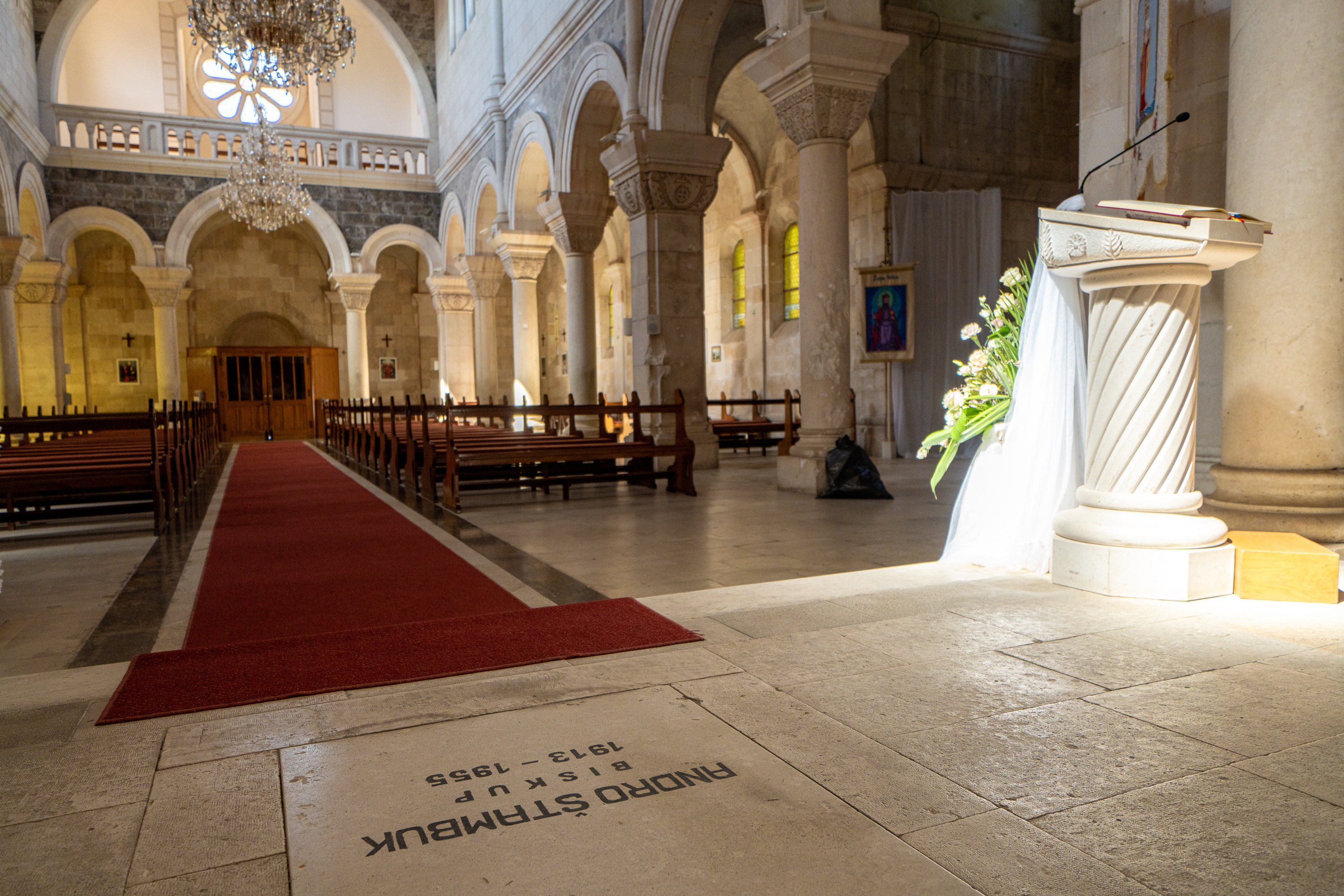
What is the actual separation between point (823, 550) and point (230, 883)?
3.53m

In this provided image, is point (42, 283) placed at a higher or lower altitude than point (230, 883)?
higher

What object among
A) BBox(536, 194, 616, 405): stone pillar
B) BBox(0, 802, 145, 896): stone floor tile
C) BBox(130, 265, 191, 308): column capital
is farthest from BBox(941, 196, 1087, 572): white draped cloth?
BBox(130, 265, 191, 308): column capital

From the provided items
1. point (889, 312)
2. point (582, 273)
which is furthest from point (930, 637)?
point (582, 273)

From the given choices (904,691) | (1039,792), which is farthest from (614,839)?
(904,691)

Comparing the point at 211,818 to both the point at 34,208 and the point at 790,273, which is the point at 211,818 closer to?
the point at 790,273

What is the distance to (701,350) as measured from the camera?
9.42 m

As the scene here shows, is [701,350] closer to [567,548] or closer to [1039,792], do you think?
[567,548]

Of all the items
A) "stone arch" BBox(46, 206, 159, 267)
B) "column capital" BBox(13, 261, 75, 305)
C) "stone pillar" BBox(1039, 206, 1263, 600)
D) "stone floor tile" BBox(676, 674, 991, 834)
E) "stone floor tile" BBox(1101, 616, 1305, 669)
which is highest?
"stone arch" BBox(46, 206, 159, 267)

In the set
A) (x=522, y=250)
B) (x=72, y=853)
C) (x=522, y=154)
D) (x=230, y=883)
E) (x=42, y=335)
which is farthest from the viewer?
(x=42, y=335)

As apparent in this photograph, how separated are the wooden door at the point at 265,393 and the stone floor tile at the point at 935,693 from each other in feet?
65.7

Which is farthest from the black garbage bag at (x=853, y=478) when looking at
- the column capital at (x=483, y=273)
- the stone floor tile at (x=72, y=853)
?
the column capital at (x=483, y=273)

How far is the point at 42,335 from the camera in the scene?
16125mm

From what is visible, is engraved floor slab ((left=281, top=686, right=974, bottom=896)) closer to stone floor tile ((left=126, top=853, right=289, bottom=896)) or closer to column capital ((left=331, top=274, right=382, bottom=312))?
stone floor tile ((left=126, top=853, right=289, bottom=896))

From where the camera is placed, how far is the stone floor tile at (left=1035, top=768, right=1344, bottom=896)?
1386mm
